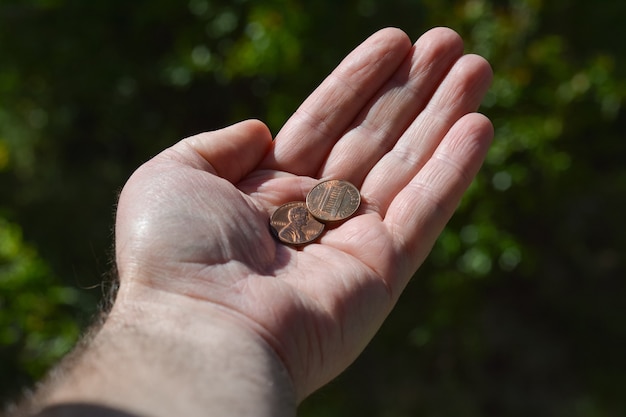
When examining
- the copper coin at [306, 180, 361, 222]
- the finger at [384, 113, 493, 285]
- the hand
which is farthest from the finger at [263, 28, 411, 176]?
the finger at [384, 113, 493, 285]

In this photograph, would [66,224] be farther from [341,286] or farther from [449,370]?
[341,286]

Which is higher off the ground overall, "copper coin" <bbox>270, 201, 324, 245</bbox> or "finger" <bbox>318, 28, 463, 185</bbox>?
"finger" <bbox>318, 28, 463, 185</bbox>

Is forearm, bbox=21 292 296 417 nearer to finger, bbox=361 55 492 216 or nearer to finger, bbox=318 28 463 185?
finger, bbox=361 55 492 216

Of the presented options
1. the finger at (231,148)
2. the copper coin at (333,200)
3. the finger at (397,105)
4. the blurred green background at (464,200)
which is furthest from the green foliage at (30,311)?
the finger at (397,105)

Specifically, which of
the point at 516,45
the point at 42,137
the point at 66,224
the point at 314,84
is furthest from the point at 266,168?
the point at 42,137

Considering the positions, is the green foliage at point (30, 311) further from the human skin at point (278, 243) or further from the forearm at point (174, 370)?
the forearm at point (174, 370)

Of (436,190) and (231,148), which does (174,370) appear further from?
(436,190)
